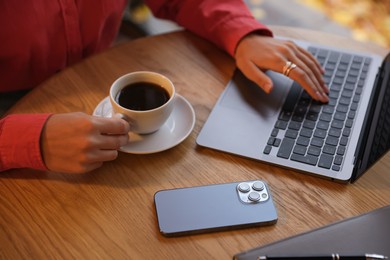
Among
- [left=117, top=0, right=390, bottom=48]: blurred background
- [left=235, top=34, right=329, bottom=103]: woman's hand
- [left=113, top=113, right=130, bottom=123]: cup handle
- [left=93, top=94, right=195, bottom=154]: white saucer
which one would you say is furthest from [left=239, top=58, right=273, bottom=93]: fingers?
[left=117, top=0, right=390, bottom=48]: blurred background

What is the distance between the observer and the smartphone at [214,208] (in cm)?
67

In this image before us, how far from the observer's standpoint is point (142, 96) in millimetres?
808

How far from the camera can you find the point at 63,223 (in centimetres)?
68

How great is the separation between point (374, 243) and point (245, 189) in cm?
20

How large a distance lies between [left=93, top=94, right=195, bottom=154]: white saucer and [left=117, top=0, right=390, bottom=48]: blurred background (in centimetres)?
141

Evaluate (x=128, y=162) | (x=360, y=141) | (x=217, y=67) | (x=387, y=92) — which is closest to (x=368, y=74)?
(x=387, y=92)

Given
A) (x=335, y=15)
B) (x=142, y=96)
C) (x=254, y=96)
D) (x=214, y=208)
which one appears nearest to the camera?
(x=214, y=208)

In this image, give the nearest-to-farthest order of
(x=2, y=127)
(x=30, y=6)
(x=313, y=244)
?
(x=313, y=244) < (x=2, y=127) < (x=30, y=6)

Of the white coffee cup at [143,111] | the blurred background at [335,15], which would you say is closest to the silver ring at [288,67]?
the white coffee cup at [143,111]

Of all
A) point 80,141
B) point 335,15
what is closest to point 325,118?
point 80,141

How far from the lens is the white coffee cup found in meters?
0.75

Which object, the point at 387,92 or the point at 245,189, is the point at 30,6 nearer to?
the point at 245,189

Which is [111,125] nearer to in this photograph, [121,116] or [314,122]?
[121,116]

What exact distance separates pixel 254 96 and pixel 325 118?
0.15 meters
